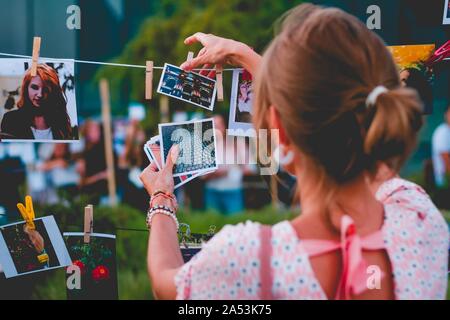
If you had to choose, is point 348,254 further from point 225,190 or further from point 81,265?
point 225,190

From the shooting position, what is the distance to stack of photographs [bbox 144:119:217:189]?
211 cm

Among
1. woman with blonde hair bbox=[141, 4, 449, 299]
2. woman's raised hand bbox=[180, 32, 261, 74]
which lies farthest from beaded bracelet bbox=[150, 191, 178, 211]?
woman's raised hand bbox=[180, 32, 261, 74]

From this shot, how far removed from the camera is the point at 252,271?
1315 millimetres

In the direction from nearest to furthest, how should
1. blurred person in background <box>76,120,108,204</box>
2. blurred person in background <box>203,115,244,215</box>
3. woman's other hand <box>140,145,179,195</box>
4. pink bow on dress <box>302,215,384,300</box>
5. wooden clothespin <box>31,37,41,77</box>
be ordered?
pink bow on dress <box>302,215,384,300</box>, woman's other hand <box>140,145,179,195</box>, wooden clothespin <box>31,37,41,77</box>, blurred person in background <box>76,120,108,204</box>, blurred person in background <box>203,115,244,215</box>

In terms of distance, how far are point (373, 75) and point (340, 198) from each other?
0.79ft

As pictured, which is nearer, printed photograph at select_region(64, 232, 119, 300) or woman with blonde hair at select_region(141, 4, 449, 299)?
woman with blonde hair at select_region(141, 4, 449, 299)

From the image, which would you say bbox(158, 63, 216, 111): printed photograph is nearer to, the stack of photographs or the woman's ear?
the stack of photographs

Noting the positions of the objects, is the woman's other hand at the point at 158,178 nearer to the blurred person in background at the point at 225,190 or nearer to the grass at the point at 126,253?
the grass at the point at 126,253

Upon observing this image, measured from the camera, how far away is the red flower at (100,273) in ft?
7.98

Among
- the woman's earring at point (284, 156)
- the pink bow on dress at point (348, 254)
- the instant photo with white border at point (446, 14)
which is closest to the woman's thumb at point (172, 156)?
the woman's earring at point (284, 156)

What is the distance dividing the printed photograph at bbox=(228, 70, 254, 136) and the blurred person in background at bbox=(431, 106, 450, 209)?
498cm

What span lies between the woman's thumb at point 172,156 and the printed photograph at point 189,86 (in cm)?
22

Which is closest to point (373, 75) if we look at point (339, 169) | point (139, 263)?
point (339, 169)
